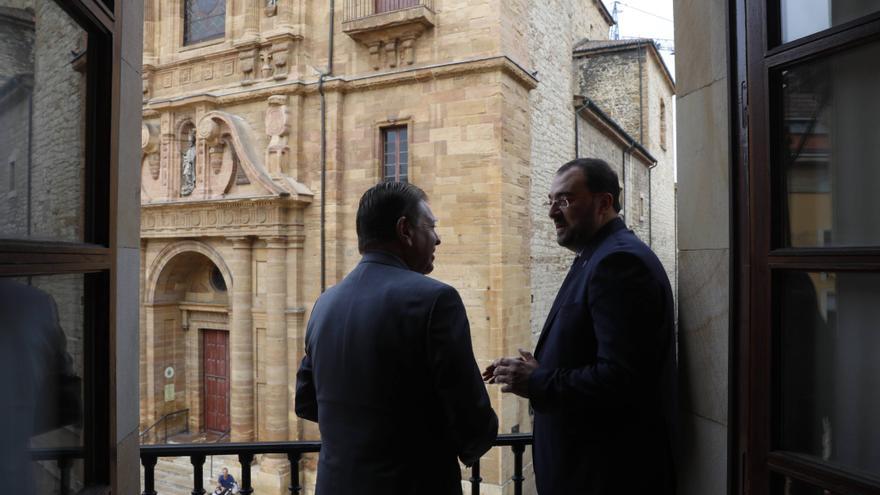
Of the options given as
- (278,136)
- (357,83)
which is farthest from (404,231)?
(278,136)

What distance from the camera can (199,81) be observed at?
14242mm

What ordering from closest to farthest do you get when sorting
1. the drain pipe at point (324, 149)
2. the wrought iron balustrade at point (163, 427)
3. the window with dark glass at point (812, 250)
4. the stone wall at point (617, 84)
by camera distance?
1. the window with dark glass at point (812, 250)
2. the drain pipe at point (324, 149)
3. the wrought iron balustrade at point (163, 427)
4. the stone wall at point (617, 84)

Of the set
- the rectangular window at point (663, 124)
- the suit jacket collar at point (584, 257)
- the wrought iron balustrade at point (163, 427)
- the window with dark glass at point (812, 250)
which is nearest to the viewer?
the window with dark glass at point (812, 250)

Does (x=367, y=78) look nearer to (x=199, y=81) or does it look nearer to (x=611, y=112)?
(x=199, y=81)

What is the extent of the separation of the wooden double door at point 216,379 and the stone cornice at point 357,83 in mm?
5759

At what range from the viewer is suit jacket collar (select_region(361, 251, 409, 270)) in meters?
2.02

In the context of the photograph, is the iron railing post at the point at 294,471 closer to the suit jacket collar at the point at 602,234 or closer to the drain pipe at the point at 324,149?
the suit jacket collar at the point at 602,234

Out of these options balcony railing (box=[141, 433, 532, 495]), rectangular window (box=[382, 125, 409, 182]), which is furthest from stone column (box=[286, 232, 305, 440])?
balcony railing (box=[141, 433, 532, 495])

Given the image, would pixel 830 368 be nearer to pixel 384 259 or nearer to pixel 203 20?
pixel 384 259

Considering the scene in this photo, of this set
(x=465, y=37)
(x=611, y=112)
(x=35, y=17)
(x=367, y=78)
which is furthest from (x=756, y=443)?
(x=611, y=112)

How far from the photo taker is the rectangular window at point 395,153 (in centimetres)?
1221

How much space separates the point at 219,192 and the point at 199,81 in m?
2.87

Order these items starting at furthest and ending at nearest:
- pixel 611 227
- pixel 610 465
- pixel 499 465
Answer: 1. pixel 499 465
2. pixel 611 227
3. pixel 610 465

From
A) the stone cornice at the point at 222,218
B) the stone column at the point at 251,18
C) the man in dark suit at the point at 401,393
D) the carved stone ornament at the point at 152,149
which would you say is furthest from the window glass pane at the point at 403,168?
the man in dark suit at the point at 401,393
